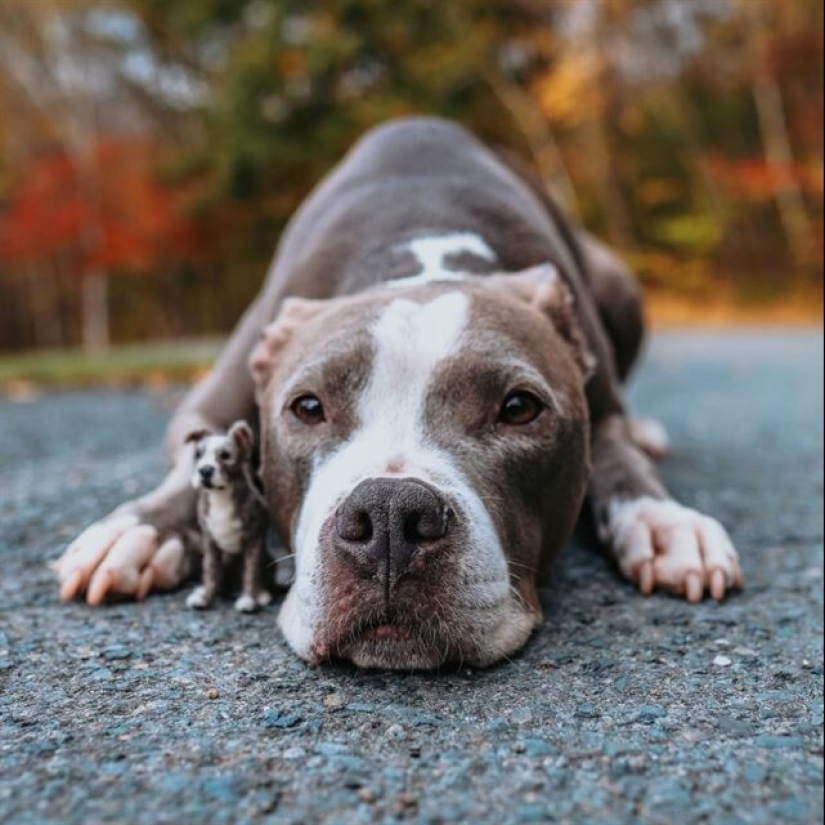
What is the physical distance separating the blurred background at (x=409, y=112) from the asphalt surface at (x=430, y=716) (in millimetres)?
15385

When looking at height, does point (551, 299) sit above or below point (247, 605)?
above

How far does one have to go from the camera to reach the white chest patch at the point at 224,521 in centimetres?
270

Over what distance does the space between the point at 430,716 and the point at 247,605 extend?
87 centimetres

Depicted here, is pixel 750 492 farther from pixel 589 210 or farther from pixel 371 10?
pixel 589 210

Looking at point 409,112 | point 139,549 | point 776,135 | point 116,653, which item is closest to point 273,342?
point 139,549

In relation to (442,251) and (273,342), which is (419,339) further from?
(442,251)

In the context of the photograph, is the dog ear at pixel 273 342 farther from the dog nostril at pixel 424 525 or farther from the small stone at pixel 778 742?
the small stone at pixel 778 742

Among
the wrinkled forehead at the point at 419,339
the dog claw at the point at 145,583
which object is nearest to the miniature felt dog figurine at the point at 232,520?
the dog claw at the point at 145,583

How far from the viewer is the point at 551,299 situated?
312 cm

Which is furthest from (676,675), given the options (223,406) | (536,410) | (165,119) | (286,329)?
(165,119)

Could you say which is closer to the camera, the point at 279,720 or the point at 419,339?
the point at 279,720

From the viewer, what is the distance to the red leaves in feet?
65.0

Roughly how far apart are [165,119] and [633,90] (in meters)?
11.4

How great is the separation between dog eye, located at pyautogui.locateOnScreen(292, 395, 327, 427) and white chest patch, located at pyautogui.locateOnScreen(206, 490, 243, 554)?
0.95 feet
